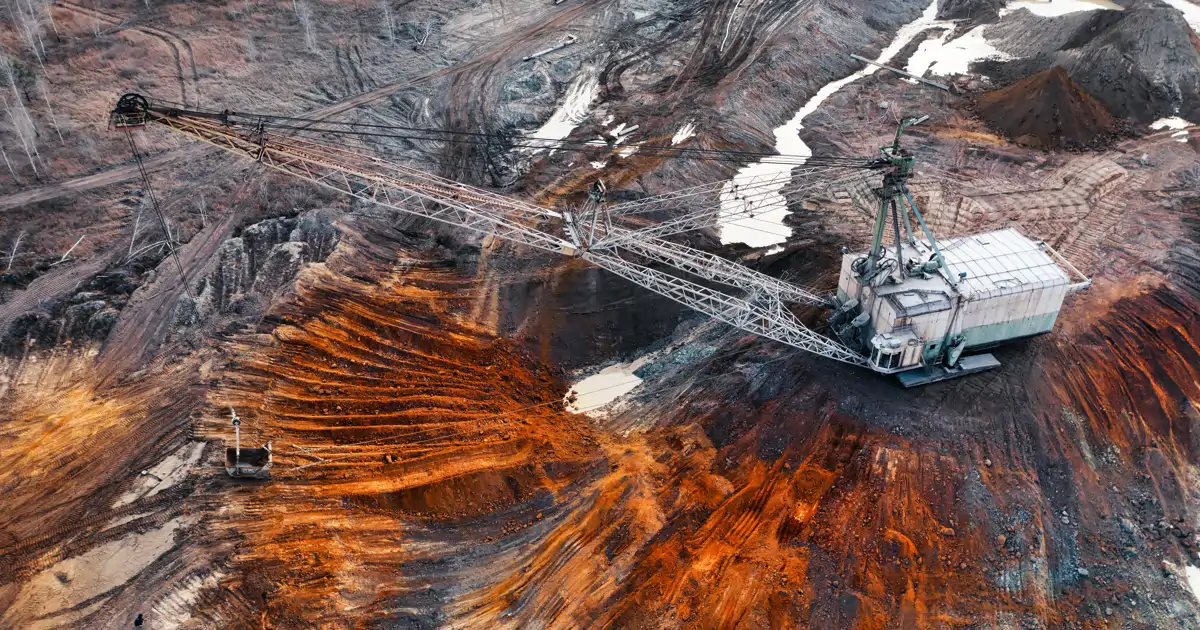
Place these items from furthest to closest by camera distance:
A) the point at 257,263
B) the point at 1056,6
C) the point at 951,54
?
the point at 1056,6, the point at 951,54, the point at 257,263

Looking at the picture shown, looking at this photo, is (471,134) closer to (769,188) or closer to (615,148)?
(615,148)

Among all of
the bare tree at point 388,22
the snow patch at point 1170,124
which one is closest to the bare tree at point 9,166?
the bare tree at point 388,22

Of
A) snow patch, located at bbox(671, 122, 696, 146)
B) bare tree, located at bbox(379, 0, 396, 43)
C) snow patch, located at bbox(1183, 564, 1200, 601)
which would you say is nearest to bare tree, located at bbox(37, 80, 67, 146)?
bare tree, located at bbox(379, 0, 396, 43)

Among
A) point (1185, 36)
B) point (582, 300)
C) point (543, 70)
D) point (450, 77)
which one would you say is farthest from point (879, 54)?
point (582, 300)

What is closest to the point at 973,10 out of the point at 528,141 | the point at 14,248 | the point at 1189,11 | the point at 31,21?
the point at 1189,11

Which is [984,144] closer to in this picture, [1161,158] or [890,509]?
[1161,158]

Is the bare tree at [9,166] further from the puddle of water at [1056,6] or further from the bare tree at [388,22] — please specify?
the puddle of water at [1056,6]

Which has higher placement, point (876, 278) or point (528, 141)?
point (528, 141)
